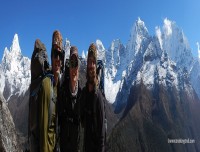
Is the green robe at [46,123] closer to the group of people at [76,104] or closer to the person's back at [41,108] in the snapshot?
the person's back at [41,108]

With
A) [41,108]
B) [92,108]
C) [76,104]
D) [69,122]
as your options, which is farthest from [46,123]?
[92,108]

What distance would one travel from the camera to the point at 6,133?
9977 mm

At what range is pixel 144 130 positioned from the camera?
182 m

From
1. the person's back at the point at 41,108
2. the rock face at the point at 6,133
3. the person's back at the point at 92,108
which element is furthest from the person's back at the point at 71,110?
the rock face at the point at 6,133

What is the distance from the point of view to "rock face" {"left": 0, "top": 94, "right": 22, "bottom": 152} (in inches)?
382

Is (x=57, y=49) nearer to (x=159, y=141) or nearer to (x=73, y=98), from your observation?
(x=73, y=98)

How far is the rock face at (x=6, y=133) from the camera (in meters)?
9.70

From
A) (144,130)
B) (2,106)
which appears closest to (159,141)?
(144,130)

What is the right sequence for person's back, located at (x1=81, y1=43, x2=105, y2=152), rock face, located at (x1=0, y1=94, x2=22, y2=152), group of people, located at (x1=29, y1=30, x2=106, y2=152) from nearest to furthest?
group of people, located at (x1=29, y1=30, x2=106, y2=152) < person's back, located at (x1=81, y1=43, x2=105, y2=152) < rock face, located at (x1=0, y1=94, x2=22, y2=152)

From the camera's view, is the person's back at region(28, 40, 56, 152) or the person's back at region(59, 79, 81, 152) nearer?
the person's back at region(28, 40, 56, 152)

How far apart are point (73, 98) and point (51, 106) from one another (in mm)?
726

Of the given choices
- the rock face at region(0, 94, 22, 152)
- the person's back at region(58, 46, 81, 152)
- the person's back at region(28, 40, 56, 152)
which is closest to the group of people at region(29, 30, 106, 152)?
the person's back at region(58, 46, 81, 152)

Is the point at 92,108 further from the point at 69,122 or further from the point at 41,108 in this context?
the point at 41,108

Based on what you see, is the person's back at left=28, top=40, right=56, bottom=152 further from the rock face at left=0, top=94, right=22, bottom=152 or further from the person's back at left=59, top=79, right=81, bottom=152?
the rock face at left=0, top=94, right=22, bottom=152
